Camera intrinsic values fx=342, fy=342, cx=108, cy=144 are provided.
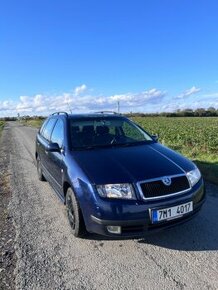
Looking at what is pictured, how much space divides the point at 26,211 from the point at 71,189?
1.68 metres

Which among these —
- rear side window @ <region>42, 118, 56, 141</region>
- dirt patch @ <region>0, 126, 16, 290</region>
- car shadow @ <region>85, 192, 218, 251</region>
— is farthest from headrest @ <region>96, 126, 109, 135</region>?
dirt patch @ <region>0, 126, 16, 290</region>

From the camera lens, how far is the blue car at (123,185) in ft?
12.9

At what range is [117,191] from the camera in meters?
3.98

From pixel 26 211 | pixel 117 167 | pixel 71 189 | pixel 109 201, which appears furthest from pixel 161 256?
pixel 26 211

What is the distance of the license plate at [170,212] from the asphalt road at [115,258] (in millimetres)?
420

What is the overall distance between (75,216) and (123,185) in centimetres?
90

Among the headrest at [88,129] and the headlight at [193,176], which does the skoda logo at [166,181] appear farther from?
the headrest at [88,129]

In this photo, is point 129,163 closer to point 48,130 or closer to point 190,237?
point 190,237

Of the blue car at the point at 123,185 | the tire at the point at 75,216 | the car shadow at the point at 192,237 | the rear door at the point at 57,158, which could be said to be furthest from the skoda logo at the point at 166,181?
the rear door at the point at 57,158

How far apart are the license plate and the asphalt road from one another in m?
0.42

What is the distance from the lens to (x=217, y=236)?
4363mm

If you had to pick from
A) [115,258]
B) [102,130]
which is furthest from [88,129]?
[115,258]

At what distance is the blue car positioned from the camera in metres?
3.93

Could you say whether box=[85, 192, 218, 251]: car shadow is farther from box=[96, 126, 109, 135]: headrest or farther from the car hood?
box=[96, 126, 109, 135]: headrest
